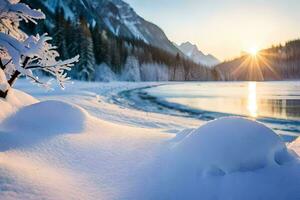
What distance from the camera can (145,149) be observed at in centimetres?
588

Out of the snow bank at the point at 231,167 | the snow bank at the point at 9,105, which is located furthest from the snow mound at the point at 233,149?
the snow bank at the point at 9,105

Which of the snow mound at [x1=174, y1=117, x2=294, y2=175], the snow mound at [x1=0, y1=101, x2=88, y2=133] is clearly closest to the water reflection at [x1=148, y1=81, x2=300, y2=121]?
the snow mound at [x1=0, y1=101, x2=88, y2=133]

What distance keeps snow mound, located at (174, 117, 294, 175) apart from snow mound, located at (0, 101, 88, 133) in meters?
2.94

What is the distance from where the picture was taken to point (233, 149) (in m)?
4.62

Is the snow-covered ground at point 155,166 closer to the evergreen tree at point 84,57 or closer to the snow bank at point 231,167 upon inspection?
the snow bank at point 231,167

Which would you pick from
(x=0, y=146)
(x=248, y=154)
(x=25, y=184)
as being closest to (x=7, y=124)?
(x=0, y=146)

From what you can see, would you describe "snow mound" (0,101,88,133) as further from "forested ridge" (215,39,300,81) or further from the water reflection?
"forested ridge" (215,39,300,81)

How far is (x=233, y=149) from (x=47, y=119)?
13.6 feet

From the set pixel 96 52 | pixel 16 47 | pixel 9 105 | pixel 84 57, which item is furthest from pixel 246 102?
pixel 96 52

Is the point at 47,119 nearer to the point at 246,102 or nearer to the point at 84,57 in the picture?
the point at 246,102

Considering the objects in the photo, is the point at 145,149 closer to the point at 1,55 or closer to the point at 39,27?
the point at 1,55

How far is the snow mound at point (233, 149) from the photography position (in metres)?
4.54

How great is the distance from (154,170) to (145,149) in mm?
981

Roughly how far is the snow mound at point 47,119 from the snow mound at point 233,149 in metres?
2.94
